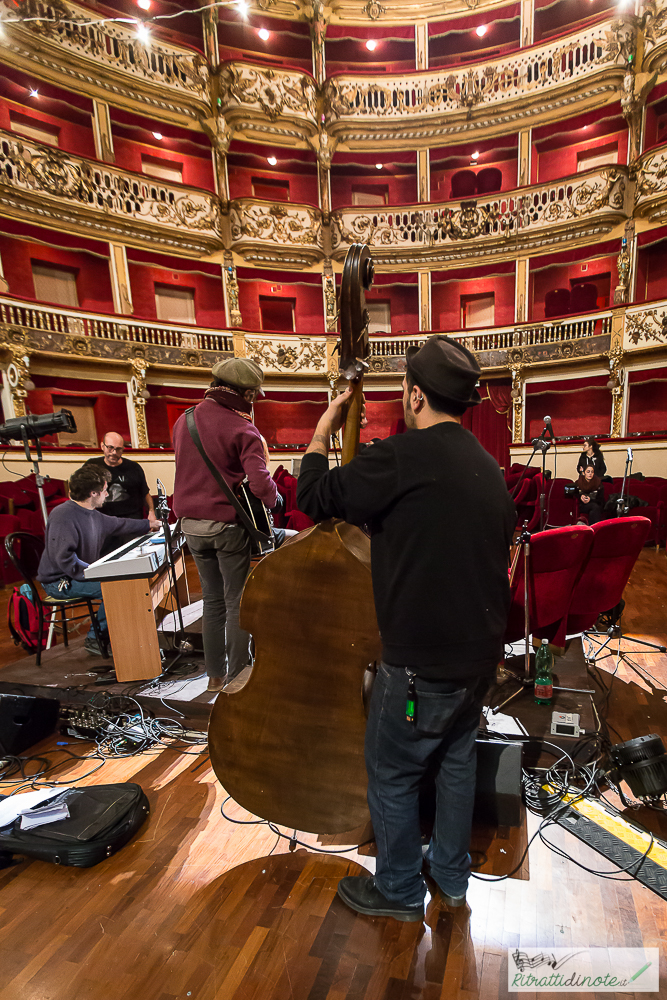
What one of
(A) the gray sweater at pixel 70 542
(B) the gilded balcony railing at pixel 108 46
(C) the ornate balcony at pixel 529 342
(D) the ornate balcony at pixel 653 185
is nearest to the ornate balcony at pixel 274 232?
(B) the gilded balcony railing at pixel 108 46

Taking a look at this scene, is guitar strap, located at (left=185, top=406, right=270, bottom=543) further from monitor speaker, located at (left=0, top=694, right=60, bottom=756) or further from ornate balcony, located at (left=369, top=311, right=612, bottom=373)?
ornate balcony, located at (left=369, top=311, right=612, bottom=373)

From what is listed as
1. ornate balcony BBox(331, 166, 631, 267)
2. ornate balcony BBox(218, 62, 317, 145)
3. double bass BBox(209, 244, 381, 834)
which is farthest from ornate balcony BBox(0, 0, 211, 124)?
double bass BBox(209, 244, 381, 834)

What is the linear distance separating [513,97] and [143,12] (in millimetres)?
8142

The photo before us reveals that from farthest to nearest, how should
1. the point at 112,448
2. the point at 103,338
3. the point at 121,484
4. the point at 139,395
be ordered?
the point at 139,395 → the point at 103,338 → the point at 121,484 → the point at 112,448

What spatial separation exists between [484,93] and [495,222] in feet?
9.40

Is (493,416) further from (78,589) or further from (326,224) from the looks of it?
(78,589)

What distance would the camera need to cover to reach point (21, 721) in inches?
89.7

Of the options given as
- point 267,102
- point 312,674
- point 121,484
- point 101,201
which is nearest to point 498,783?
point 312,674

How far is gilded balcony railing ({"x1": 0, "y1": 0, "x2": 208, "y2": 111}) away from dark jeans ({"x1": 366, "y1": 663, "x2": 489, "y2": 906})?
11.7 m

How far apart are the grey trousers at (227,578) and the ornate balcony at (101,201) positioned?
9989mm

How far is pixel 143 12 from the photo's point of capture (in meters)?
10.4

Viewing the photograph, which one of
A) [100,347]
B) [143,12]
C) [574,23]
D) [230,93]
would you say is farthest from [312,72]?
[100,347]

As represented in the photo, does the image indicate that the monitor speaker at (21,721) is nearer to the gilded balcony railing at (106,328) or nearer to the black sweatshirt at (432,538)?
the black sweatshirt at (432,538)

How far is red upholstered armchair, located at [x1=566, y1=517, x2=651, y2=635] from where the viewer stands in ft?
7.64
